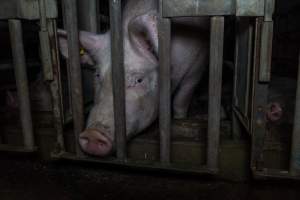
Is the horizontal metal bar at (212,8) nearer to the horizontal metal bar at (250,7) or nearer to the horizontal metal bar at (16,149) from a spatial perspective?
the horizontal metal bar at (250,7)

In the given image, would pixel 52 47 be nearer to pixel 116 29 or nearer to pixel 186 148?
pixel 116 29

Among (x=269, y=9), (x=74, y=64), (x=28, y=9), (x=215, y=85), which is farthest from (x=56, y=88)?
A: (x=269, y=9)

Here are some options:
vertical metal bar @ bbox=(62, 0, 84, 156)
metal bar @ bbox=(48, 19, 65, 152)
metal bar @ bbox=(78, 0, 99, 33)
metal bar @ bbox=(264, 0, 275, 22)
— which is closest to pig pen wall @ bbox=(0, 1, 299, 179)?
metal bar @ bbox=(48, 19, 65, 152)

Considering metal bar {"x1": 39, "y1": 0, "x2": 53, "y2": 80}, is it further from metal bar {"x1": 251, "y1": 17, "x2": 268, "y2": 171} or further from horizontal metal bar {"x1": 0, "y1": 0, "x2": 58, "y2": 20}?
metal bar {"x1": 251, "y1": 17, "x2": 268, "y2": 171}

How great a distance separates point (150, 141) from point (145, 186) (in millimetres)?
330

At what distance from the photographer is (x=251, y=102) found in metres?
2.04

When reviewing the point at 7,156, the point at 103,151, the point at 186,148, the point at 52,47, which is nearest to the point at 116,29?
the point at 52,47

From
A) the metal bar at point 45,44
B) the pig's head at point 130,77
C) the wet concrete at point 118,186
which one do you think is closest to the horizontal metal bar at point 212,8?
the pig's head at point 130,77

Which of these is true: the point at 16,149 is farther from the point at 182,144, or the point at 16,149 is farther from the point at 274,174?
the point at 274,174

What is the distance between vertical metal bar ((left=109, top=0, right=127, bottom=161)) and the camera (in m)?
1.96

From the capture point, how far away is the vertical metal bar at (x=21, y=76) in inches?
87.3

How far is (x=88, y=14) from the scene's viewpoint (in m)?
3.42

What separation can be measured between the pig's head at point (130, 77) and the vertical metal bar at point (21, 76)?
1.07 ft

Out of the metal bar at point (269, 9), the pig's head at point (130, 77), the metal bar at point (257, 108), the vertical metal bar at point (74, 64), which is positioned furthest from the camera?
the pig's head at point (130, 77)
